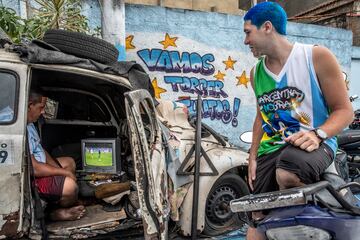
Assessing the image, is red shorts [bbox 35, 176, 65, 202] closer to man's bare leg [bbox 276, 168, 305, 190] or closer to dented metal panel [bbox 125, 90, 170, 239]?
dented metal panel [bbox 125, 90, 170, 239]

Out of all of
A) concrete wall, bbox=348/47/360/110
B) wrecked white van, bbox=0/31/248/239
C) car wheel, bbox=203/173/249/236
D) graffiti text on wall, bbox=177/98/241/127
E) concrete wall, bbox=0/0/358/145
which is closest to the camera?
wrecked white van, bbox=0/31/248/239

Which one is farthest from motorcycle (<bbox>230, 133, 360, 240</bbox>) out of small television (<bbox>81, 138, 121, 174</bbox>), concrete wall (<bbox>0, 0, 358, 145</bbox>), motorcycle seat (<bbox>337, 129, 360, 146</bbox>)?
concrete wall (<bbox>0, 0, 358, 145</bbox>)

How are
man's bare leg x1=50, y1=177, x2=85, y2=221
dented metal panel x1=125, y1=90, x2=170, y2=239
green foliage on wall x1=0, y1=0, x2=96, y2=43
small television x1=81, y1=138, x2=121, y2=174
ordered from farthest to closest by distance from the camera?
green foliage on wall x1=0, y1=0, x2=96, y2=43 < small television x1=81, y1=138, x2=121, y2=174 < man's bare leg x1=50, y1=177, x2=85, y2=221 < dented metal panel x1=125, y1=90, x2=170, y2=239

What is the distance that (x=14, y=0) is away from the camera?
618 cm

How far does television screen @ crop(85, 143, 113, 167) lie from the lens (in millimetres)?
4316

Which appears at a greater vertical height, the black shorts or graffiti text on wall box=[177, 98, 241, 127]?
graffiti text on wall box=[177, 98, 241, 127]

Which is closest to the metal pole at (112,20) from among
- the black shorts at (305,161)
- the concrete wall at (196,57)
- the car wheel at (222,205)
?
the concrete wall at (196,57)

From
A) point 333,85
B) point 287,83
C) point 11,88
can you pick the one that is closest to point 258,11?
point 287,83

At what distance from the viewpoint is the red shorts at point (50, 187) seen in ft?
12.0

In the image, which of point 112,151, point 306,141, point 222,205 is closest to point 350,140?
point 222,205

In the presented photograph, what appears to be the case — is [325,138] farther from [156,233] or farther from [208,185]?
[208,185]

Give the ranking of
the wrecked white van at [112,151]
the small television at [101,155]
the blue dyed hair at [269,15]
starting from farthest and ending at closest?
the small television at [101,155]
the wrecked white van at [112,151]
the blue dyed hair at [269,15]

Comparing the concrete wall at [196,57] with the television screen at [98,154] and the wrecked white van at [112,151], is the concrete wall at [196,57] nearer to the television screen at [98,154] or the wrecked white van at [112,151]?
the wrecked white van at [112,151]

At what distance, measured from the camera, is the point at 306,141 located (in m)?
1.83
